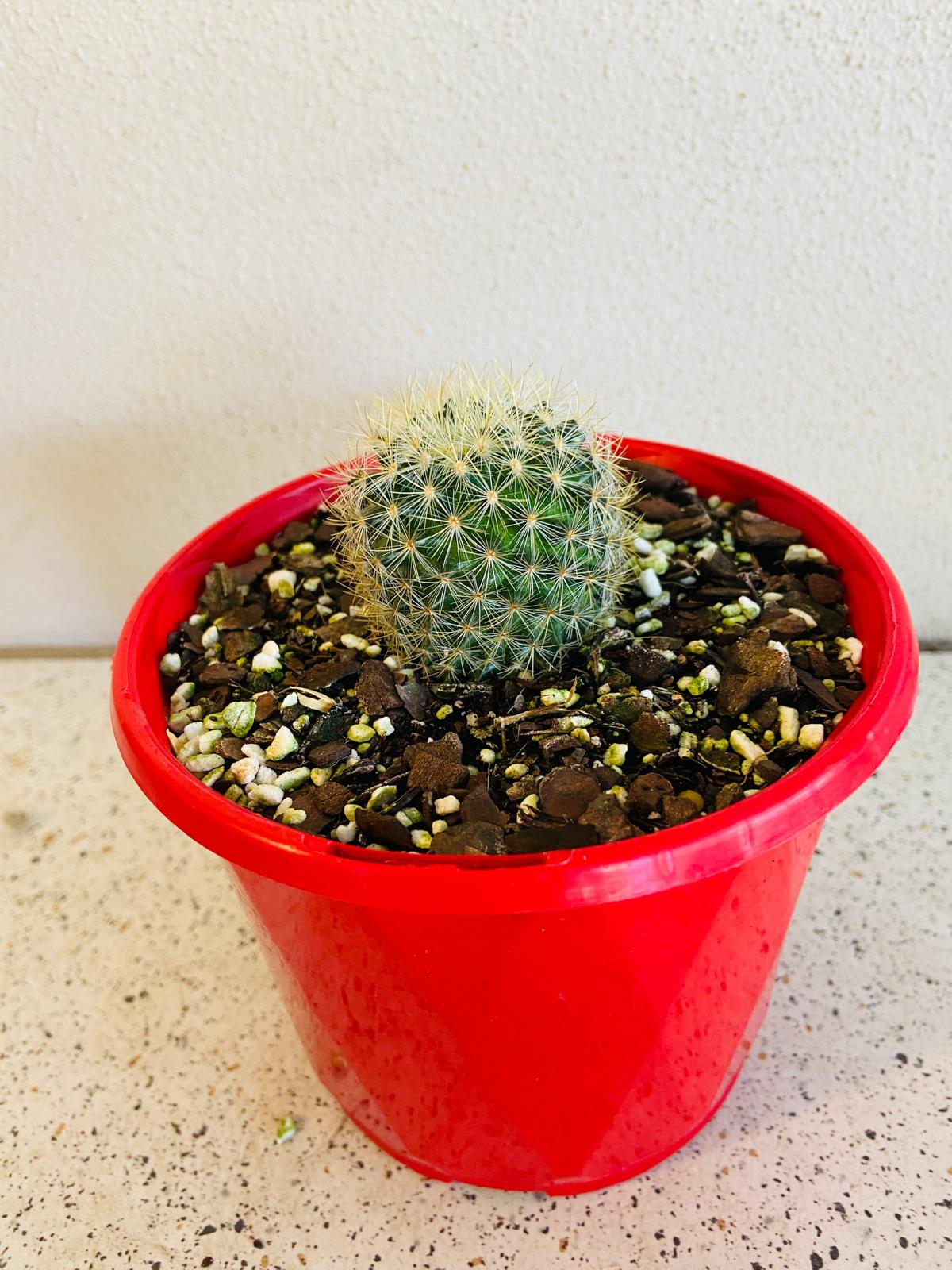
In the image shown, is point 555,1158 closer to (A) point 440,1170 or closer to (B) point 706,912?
(A) point 440,1170

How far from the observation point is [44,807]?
144cm

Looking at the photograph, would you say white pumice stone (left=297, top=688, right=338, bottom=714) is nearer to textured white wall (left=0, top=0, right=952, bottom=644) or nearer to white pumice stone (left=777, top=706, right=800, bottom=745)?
white pumice stone (left=777, top=706, right=800, bottom=745)

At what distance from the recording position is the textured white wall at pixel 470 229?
1.10m

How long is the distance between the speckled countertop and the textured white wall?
59 centimetres

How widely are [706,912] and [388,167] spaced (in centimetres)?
94

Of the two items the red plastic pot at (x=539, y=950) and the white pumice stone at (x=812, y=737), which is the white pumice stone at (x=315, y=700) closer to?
the red plastic pot at (x=539, y=950)

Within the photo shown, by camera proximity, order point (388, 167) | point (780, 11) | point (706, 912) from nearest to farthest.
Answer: point (706, 912), point (780, 11), point (388, 167)

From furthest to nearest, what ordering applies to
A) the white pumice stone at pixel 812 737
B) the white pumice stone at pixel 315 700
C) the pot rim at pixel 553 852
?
the white pumice stone at pixel 315 700 < the white pumice stone at pixel 812 737 < the pot rim at pixel 553 852

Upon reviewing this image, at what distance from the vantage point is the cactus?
0.85 meters

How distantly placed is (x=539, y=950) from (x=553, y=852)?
0.32 ft

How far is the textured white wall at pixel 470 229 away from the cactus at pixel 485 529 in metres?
0.40

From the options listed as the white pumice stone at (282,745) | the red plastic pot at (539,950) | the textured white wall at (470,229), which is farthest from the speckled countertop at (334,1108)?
the textured white wall at (470,229)

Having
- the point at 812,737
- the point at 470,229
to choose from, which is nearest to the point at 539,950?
the point at 812,737

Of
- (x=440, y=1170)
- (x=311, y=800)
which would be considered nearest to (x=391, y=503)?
(x=311, y=800)
